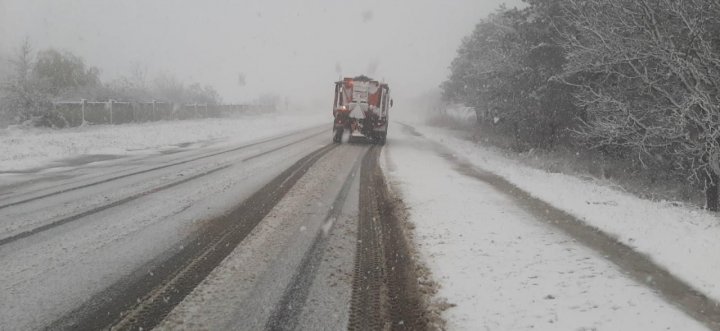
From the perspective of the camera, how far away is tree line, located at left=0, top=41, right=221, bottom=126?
20.4 m

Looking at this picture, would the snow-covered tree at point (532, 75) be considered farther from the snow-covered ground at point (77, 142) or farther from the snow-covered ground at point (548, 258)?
the snow-covered ground at point (77, 142)

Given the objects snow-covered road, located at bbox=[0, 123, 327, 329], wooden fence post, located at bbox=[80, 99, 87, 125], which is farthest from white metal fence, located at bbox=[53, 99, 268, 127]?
snow-covered road, located at bbox=[0, 123, 327, 329]

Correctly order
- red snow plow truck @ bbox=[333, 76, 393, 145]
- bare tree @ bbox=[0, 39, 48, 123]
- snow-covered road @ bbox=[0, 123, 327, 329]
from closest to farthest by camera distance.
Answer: snow-covered road @ bbox=[0, 123, 327, 329], bare tree @ bbox=[0, 39, 48, 123], red snow plow truck @ bbox=[333, 76, 393, 145]

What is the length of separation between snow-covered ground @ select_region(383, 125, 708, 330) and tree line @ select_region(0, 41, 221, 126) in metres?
19.2

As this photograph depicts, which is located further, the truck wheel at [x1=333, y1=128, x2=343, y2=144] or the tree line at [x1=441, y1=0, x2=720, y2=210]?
the truck wheel at [x1=333, y1=128, x2=343, y2=144]

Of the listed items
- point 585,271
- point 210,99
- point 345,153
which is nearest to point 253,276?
point 585,271

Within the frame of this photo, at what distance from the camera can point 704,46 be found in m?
7.91

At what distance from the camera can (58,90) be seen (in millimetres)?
25734

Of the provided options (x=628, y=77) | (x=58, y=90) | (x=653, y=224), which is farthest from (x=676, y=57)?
(x=58, y=90)

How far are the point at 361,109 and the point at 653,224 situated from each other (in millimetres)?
14812

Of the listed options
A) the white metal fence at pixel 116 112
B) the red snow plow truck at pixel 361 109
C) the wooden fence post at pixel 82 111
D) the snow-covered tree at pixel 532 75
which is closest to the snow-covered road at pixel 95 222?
the red snow plow truck at pixel 361 109

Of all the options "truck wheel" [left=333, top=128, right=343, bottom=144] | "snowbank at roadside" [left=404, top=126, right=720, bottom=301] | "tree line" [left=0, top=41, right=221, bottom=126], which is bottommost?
"snowbank at roadside" [left=404, top=126, right=720, bottom=301]

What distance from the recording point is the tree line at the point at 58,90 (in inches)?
802

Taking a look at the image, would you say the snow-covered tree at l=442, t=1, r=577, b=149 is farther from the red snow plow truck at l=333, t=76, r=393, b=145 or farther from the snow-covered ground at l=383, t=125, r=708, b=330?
the snow-covered ground at l=383, t=125, r=708, b=330
